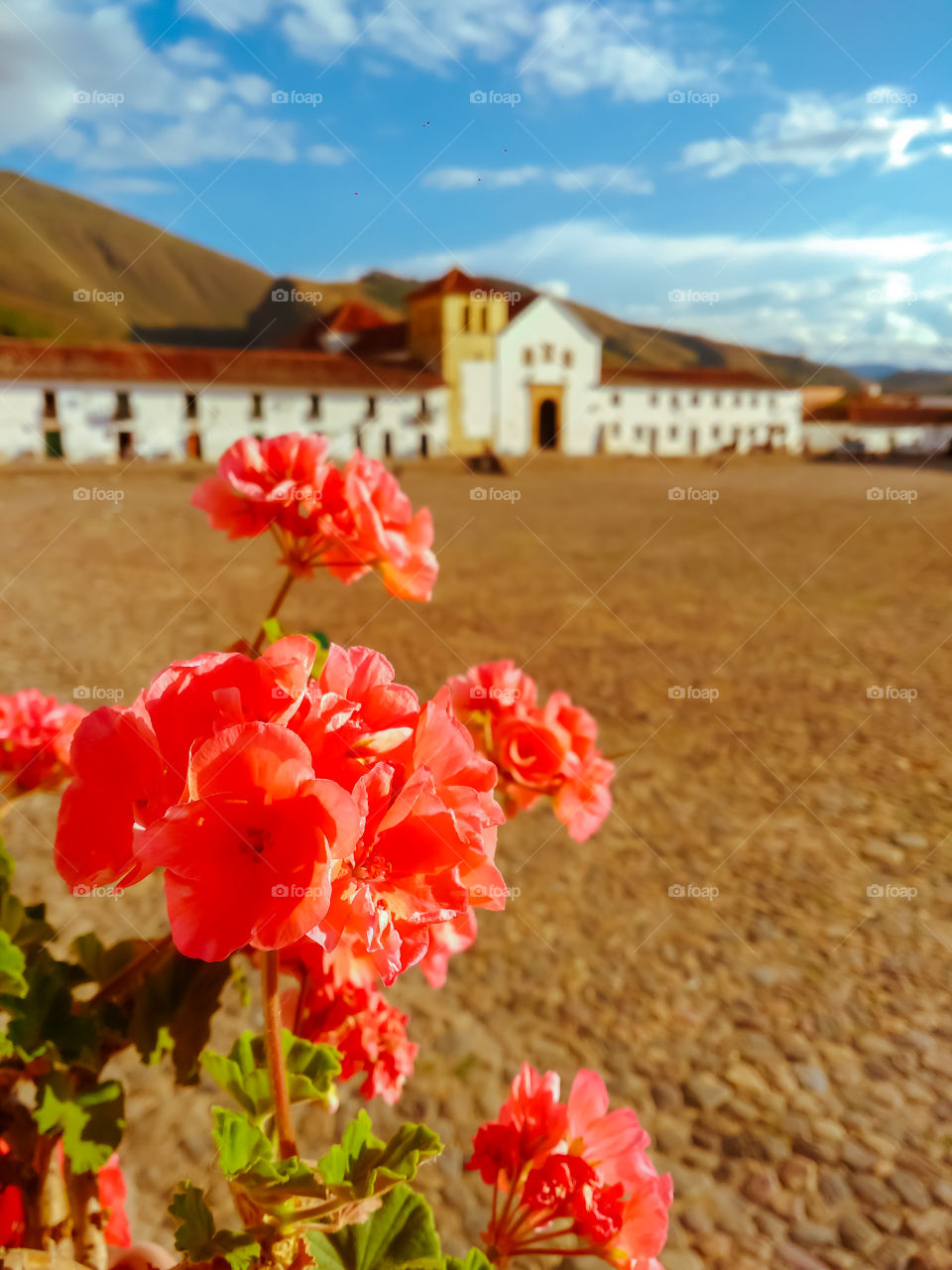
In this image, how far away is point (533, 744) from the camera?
3.84 feet

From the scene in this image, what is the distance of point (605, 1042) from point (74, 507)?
15728mm

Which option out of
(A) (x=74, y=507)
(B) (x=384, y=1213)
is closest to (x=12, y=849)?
(B) (x=384, y=1213)

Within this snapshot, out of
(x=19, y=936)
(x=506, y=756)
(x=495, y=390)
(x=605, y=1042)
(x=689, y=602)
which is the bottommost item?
(x=605, y=1042)

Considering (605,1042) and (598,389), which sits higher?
(598,389)

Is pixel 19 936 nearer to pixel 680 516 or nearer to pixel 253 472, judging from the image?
pixel 253 472

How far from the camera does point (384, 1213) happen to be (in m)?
0.74

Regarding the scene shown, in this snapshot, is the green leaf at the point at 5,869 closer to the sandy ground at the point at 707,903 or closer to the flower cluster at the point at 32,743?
the flower cluster at the point at 32,743

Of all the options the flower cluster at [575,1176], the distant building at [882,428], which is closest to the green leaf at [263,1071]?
the flower cluster at [575,1176]

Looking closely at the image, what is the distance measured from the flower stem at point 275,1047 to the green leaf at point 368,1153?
36mm

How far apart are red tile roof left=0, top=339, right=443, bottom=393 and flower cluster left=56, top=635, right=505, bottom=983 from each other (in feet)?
105

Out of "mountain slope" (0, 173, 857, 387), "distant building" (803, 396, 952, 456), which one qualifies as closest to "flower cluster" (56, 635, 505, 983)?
"distant building" (803, 396, 952, 456)

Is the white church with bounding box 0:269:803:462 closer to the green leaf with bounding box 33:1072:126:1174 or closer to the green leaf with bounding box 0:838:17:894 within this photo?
the green leaf with bounding box 0:838:17:894

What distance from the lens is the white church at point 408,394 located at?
96.1 feet

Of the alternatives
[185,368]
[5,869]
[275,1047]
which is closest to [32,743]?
[5,869]
